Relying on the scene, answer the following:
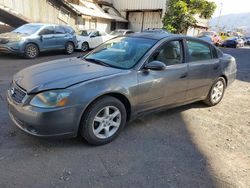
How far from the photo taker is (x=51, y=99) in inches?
119

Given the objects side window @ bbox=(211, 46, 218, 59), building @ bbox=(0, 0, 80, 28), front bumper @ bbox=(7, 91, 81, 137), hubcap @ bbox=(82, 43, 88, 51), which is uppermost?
building @ bbox=(0, 0, 80, 28)

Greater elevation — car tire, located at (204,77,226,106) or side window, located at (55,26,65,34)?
side window, located at (55,26,65,34)

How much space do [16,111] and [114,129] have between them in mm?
1364

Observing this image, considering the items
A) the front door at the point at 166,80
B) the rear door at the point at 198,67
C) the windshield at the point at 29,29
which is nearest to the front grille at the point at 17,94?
the front door at the point at 166,80

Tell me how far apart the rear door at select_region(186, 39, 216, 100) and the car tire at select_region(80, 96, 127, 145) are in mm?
1627

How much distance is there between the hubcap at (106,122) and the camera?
3.44 meters

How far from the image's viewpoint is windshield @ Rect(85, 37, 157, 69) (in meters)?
3.89

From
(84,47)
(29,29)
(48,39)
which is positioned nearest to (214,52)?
(48,39)

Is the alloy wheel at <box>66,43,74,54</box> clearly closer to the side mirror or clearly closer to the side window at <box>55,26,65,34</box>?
the side window at <box>55,26,65,34</box>

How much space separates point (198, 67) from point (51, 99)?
2816 millimetres

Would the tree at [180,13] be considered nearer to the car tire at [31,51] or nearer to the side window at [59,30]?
the side window at [59,30]

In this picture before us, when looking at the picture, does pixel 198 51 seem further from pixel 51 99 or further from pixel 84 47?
pixel 84 47

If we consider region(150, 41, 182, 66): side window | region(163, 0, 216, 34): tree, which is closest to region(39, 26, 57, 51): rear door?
region(150, 41, 182, 66): side window

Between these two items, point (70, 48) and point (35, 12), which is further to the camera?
point (35, 12)
